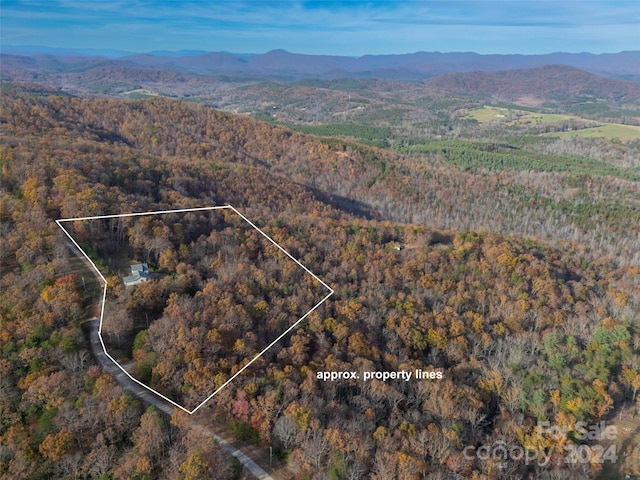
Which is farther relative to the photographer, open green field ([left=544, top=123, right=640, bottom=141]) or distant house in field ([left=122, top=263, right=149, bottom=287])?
open green field ([left=544, top=123, right=640, bottom=141])

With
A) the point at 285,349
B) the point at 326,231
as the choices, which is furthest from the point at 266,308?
the point at 326,231

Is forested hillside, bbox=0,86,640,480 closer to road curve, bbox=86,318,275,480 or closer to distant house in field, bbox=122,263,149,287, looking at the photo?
road curve, bbox=86,318,275,480

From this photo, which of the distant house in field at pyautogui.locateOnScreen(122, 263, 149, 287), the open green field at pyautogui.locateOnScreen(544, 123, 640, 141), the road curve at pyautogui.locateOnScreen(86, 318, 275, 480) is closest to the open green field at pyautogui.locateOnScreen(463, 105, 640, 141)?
the open green field at pyautogui.locateOnScreen(544, 123, 640, 141)

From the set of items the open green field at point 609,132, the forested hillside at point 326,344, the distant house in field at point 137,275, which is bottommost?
the forested hillside at point 326,344

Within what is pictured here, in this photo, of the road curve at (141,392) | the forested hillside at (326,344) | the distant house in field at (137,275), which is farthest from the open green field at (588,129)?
the road curve at (141,392)

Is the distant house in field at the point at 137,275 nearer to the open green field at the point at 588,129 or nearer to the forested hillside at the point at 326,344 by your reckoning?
the forested hillside at the point at 326,344

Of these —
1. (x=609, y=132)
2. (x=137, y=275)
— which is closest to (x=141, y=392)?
(x=137, y=275)

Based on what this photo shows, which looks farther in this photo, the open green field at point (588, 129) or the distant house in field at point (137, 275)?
the open green field at point (588, 129)
